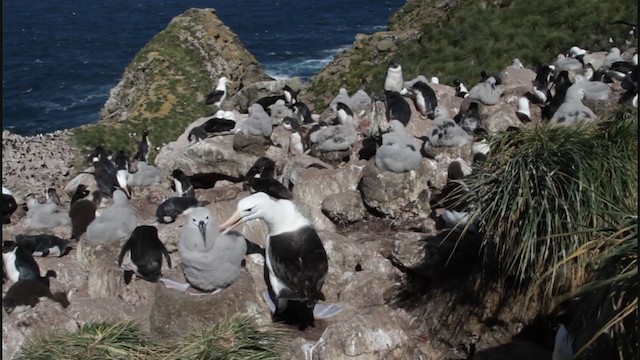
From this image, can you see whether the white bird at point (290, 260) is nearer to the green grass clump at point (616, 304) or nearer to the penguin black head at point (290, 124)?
the green grass clump at point (616, 304)

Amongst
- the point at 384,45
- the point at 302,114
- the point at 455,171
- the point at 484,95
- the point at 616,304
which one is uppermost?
the point at 616,304

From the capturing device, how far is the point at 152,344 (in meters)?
7.44

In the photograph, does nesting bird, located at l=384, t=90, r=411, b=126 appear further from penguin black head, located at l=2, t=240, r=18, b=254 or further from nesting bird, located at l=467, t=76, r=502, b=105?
penguin black head, located at l=2, t=240, r=18, b=254

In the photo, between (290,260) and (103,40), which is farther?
(103,40)

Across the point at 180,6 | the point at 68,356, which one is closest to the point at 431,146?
the point at 68,356

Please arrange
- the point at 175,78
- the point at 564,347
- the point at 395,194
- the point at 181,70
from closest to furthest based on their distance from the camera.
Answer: the point at 564,347, the point at 395,194, the point at 175,78, the point at 181,70

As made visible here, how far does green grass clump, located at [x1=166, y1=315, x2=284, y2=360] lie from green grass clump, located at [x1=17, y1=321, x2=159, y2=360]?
34 cm

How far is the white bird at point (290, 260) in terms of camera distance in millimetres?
8445

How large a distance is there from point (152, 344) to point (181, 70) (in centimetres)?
2906

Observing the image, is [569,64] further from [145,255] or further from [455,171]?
[145,255]

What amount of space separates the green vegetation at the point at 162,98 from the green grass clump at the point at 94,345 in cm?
2108

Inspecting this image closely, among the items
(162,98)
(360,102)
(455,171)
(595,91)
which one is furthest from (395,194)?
(162,98)

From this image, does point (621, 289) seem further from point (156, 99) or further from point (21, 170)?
point (156, 99)

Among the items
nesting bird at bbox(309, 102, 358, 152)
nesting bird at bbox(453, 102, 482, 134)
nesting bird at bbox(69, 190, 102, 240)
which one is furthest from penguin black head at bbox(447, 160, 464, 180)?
nesting bird at bbox(69, 190, 102, 240)
